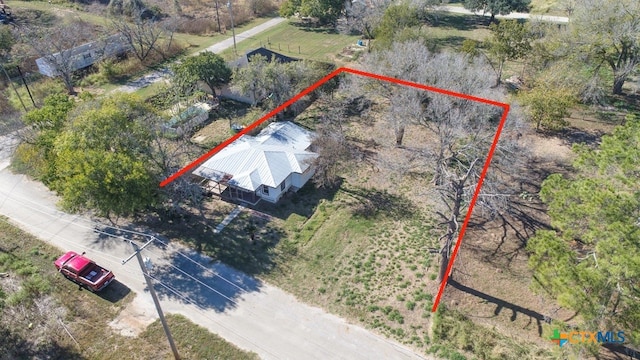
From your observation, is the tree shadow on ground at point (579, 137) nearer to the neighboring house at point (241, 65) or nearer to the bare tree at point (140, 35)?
the neighboring house at point (241, 65)

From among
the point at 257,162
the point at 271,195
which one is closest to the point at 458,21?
the point at 257,162

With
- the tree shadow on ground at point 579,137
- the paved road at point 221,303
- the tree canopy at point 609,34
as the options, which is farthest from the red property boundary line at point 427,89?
the tree canopy at point 609,34

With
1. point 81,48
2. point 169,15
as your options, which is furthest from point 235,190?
point 169,15

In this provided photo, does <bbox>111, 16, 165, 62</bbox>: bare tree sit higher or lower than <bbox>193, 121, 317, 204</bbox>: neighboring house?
higher

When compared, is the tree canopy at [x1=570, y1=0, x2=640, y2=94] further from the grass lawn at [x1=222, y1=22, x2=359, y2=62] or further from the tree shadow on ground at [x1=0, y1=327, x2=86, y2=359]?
the tree shadow on ground at [x1=0, y1=327, x2=86, y2=359]

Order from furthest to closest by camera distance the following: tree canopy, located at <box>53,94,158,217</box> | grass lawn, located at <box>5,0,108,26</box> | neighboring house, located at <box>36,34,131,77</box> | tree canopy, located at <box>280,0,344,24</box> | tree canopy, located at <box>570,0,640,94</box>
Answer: grass lawn, located at <box>5,0,108,26</box> < tree canopy, located at <box>280,0,344,24</box> < neighboring house, located at <box>36,34,131,77</box> < tree canopy, located at <box>570,0,640,94</box> < tree canopy, located at <box>53,94,158,217</box>

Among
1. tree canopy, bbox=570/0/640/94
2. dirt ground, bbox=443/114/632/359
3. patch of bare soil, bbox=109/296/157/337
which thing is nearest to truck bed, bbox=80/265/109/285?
patch of bare soil, bbox=109/296/157/337

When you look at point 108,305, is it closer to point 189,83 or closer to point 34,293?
point 34,293
